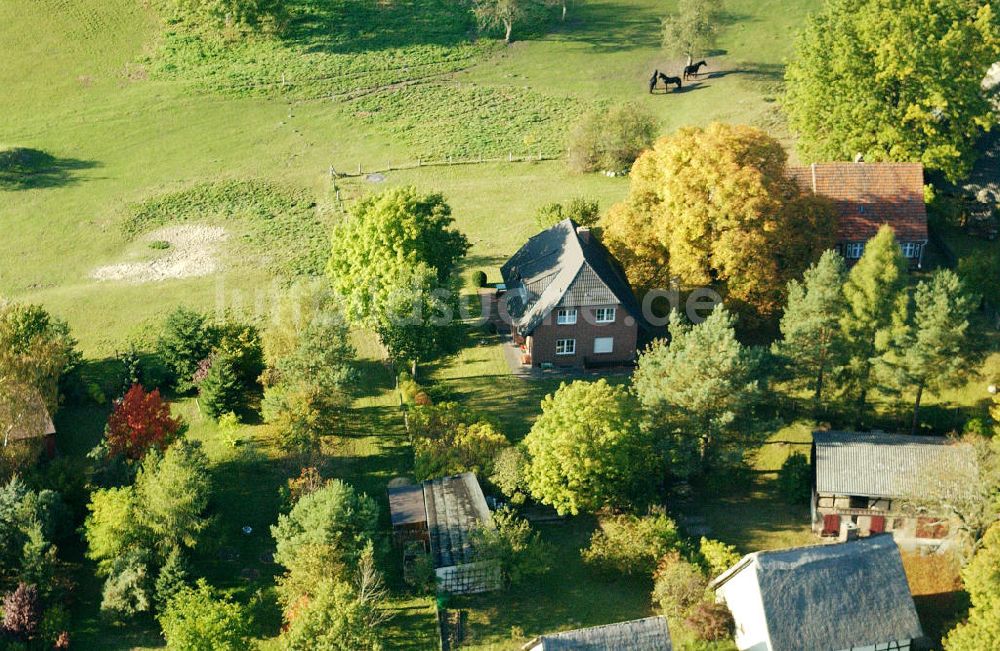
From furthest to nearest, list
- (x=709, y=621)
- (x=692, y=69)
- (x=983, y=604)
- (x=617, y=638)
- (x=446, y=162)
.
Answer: (x=692, y=69) < (x=446, y=162) < (x=709, y=621) < (x=983, y=604) < (x=617, y=638)

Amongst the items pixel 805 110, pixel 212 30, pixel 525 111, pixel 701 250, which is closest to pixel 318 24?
pixel 212 30

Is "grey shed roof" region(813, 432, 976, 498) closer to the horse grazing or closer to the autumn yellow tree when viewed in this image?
the autumn yellow tree

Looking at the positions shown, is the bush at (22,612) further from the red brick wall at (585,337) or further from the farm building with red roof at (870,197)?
the farm building with red roof at (870,197)

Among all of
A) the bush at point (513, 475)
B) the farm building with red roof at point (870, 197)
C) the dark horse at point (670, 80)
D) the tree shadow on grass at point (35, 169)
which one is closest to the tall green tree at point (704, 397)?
the bush at point (513, 475)

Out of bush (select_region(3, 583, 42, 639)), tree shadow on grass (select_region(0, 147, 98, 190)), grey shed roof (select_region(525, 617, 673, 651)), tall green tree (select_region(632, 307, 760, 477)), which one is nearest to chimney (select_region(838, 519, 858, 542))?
tall green tree (select_region(632, 307, 760, 477))

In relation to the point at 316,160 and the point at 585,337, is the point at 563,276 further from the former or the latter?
the point at 316,160

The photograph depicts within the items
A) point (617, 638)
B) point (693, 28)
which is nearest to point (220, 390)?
point (617, 638)
